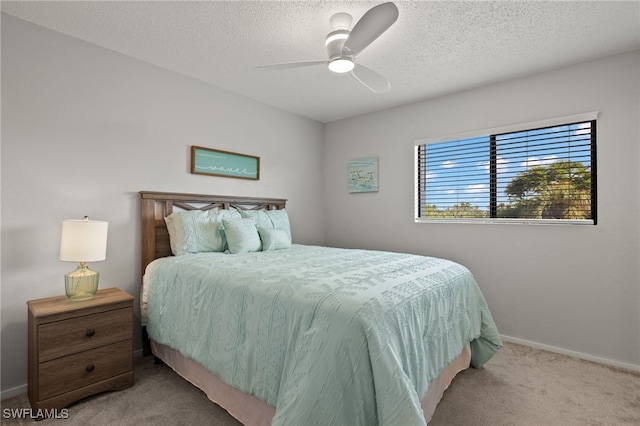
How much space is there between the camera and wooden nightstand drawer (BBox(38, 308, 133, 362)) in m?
1.85

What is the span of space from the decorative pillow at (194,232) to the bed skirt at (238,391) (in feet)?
2.59

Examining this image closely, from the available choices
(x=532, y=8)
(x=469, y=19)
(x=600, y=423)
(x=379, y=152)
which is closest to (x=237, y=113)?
(x=379, y=152)

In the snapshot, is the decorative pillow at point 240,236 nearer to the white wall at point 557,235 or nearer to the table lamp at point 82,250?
the table lamp at point 82,250

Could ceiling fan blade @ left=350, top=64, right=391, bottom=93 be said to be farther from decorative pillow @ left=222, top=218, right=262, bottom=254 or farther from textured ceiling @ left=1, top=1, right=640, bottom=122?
decorative pillow @ left=222, top=218, right=262, bottom=254

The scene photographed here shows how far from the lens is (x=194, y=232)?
2.73m

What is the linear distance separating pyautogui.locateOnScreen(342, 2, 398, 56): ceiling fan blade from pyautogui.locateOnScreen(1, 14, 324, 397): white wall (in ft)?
6.06

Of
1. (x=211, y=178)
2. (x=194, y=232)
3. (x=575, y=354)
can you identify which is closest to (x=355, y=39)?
(x=194, y=232)

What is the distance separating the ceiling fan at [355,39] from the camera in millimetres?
1660

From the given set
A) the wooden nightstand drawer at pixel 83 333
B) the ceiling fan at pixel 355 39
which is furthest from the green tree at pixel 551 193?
the wooden nightstand drawer at pixel 83 333

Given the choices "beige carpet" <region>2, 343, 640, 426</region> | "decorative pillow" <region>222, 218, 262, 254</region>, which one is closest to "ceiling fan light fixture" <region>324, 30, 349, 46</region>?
"decorative pillow" <region>222, 218, 262, 254</region>

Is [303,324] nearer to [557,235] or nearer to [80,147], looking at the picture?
[80,147]

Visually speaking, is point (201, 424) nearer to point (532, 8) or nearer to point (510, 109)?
point (532, 8)

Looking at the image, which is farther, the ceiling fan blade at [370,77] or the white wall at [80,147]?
the ceiling fan blade at [370,77]

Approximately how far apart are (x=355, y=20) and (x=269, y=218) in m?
2.00
